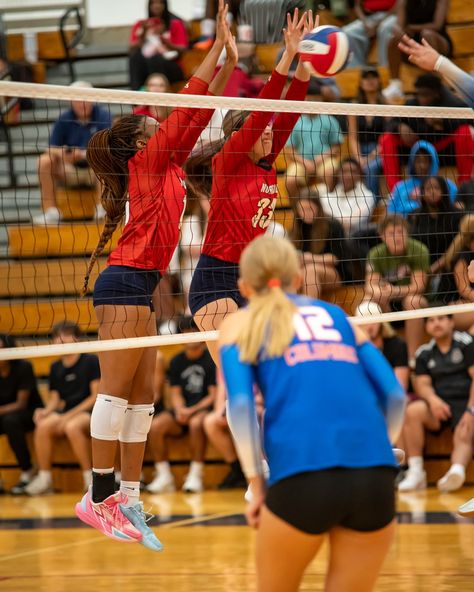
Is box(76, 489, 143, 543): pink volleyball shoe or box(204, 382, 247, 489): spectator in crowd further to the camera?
box(204, 382, 247, 489): spectator in crowd

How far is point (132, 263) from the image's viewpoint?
5.84 m

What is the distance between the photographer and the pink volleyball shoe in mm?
5980

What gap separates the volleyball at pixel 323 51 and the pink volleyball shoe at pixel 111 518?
111 inches

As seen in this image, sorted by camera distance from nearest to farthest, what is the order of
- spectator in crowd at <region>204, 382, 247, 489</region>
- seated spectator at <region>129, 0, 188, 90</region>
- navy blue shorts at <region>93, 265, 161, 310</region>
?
navy blue shorts at <region>93, 265, 161, 310</region> < spectator in crowd at <region>204, 382, 247, 489</region> < seated spectator at <region>129, 0, 188, 90</region>

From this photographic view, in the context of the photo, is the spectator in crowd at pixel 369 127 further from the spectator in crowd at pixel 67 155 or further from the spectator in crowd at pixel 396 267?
the spectator in crowd at pixel 67 155

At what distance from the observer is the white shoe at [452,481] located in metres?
9.29

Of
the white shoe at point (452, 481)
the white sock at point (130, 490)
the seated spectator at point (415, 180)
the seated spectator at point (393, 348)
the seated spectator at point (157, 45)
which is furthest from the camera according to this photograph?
the seated spectator at point (157, 45)

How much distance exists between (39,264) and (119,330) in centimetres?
652

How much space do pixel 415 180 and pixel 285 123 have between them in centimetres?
385

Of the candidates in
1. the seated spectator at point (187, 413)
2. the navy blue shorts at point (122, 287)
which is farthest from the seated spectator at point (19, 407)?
the navy blue shorts at point (122, 287)

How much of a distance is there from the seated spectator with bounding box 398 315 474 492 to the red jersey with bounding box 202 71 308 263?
3.86 metres

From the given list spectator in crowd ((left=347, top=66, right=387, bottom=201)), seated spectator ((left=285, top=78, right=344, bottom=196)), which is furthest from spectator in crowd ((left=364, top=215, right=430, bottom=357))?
seated spectator ((left=285, top=78, right=344, bottom=196))

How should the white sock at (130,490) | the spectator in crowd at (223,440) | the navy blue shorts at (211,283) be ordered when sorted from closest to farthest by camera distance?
1. the white sock at (130,490)
2. the navy blue shorts at (211,283)
3. the spectator in crowd at (223,440)

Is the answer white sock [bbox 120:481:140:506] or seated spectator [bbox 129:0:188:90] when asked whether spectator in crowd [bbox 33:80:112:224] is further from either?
white sock [bbox 120:481:140:506]
